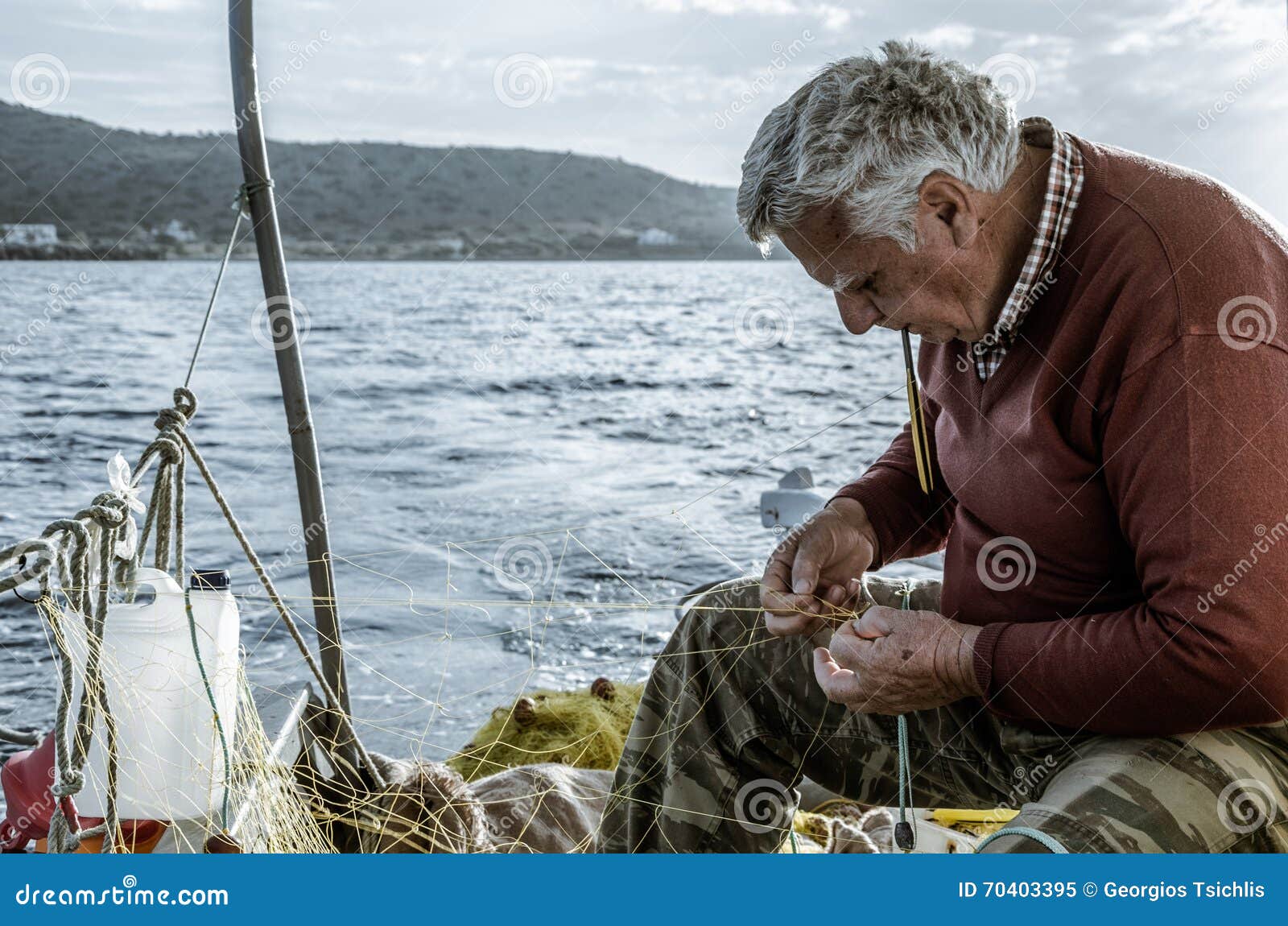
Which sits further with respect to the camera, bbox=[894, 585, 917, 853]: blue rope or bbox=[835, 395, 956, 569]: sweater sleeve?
bbox=[835, 395, 956, 569]: sweater sleeve

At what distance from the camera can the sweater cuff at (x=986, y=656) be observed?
1478 mm

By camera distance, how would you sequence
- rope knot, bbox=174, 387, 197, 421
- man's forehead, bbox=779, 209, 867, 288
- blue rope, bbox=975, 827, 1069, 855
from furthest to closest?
rope knot, bbox=174, 387, 197, 421
man's forehead, bbox=779, 209, 867, 288
blue rope, bbox=975, 827, 1069, 855

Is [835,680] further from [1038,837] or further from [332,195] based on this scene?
[332,195]

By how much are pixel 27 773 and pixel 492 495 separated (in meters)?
6.64

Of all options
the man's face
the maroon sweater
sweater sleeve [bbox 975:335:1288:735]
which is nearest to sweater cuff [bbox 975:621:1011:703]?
the maroon sweater

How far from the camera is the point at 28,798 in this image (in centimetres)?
186

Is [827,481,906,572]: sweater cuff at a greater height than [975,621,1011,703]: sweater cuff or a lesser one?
greater

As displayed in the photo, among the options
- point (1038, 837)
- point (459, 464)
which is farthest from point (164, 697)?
point (459, 464)

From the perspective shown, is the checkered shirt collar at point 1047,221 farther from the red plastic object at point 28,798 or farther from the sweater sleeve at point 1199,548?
the red plastic object at point 28,798

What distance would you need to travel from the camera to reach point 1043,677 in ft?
4.66

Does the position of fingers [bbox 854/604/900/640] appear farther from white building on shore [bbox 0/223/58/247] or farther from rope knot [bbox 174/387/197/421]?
white building on shore [bbox 0/223/58/247]

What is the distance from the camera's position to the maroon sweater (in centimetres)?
127

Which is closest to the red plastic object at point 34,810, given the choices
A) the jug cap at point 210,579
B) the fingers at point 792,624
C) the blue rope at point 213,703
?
the blue rope at point 213,703
